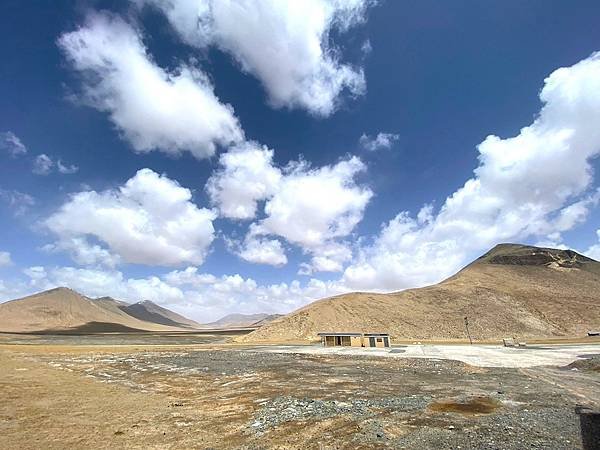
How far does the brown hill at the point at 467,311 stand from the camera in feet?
313

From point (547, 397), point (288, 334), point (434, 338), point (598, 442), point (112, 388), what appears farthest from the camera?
point (288, 334)

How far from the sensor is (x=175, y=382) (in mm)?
25688

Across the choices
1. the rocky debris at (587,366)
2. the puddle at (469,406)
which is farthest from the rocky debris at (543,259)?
the puddle at (469,406)

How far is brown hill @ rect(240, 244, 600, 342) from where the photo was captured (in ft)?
313

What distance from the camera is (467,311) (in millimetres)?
104375

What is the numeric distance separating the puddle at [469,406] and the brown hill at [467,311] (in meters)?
77.0

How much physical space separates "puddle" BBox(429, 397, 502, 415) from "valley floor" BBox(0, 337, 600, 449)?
5 cm

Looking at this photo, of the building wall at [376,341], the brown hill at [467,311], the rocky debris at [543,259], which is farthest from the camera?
the rocky debris at [543,259]

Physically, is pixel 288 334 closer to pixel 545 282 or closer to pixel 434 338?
pixel 434 338

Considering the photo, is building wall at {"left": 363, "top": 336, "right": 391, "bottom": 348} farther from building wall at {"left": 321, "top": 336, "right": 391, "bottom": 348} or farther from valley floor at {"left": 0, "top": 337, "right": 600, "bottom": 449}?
valley floor at {"left": 0, "top": 337, "right": 600, "bottom": 449}

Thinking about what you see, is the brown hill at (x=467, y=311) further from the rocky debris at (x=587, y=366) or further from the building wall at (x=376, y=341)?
the rocky debris at (x=587, y=366)

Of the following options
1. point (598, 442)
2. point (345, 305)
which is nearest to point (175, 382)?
point (598, 442)

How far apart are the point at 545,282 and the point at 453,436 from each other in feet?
494

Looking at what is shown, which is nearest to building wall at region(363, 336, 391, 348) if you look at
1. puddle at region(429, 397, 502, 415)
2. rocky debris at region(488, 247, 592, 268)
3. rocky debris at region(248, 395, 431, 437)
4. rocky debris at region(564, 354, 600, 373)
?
rocky debris at region(564, 354, 600, 373)
